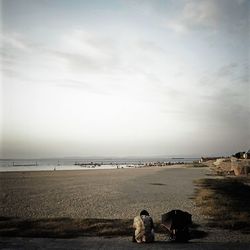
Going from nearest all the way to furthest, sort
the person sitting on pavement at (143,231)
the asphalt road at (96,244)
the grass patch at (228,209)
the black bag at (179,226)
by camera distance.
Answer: the asphalt road at (96,244) < the person sitting on pavement at (143,231) < the black bag at (179,226) < the grass patch at (228,209)

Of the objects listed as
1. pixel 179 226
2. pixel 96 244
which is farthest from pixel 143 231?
pixel 96 244

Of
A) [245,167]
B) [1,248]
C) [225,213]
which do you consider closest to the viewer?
[1,248]

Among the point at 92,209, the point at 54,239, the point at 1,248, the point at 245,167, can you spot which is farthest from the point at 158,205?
the point at 245,167

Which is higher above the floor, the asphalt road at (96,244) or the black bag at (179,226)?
the black bag at (179,226)

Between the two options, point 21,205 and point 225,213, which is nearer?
point 225,213

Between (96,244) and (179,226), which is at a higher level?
(179,226)

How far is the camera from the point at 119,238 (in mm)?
11383

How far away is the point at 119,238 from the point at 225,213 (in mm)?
6688

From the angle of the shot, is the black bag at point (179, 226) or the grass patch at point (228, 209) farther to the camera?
the grass patch at point (228, 209)

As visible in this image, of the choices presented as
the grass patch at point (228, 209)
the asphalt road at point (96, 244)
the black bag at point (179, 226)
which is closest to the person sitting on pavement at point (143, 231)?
the asphalt road at point (96, 244)

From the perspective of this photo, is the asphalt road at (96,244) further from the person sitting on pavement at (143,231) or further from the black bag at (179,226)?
the black bag at (179,226)

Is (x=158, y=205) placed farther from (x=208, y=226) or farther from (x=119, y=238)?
(x=119, y=238)

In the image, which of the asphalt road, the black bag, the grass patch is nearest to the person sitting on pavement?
the asphalt road

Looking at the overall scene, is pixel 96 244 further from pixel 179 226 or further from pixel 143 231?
pixel 179 226
